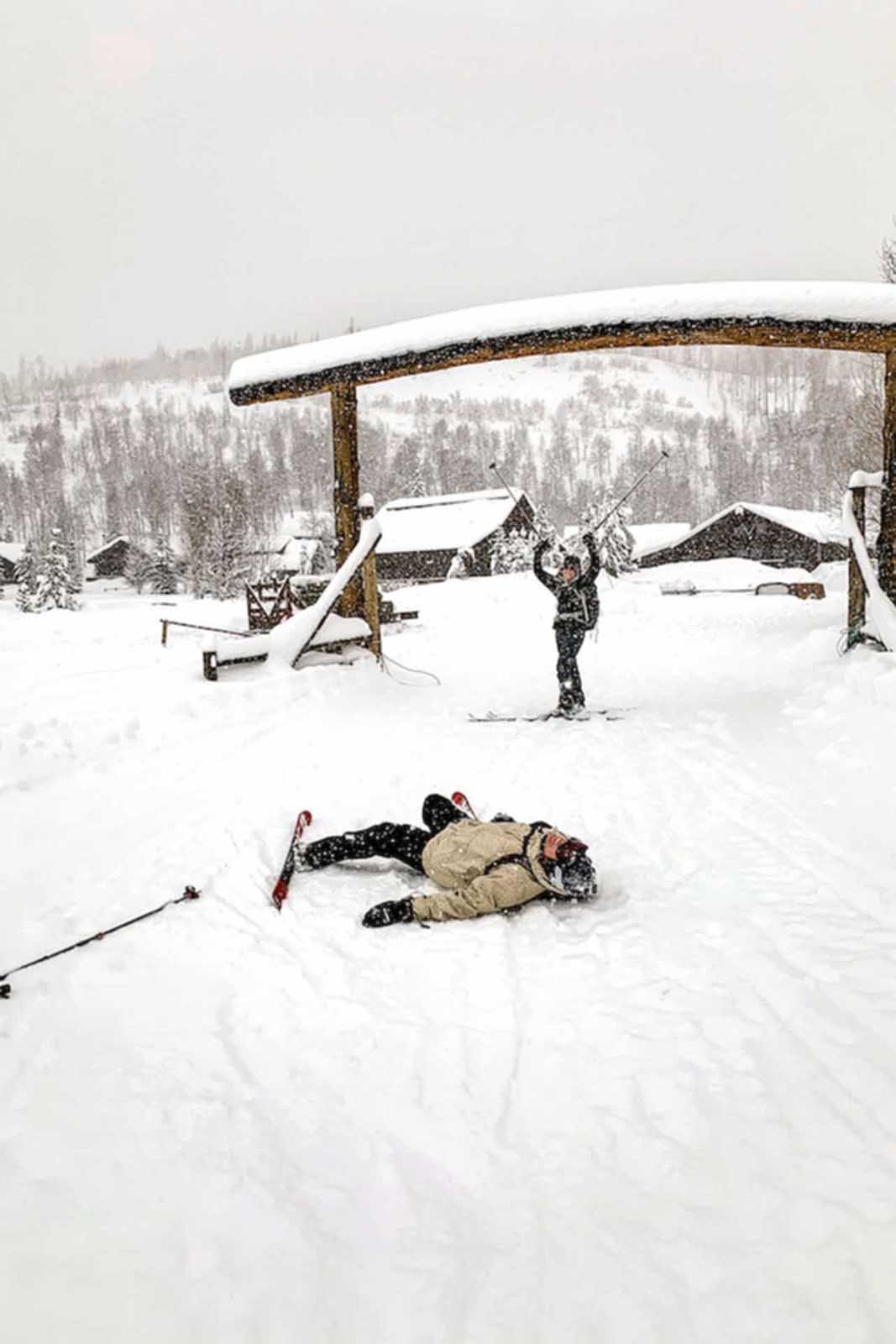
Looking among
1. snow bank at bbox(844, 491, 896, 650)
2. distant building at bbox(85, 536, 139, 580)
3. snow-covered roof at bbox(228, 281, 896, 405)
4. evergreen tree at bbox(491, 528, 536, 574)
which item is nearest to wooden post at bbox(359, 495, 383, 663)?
snow-covered roof at bbox(228, 281, 896, 405)

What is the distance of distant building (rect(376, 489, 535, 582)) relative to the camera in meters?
44.1

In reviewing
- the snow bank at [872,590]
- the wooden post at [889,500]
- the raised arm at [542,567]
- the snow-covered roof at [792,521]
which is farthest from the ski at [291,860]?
the snow-covered roof at [792,521]

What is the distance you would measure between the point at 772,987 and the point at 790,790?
269 cm

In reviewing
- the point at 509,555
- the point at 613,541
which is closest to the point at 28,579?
the point at 509,555

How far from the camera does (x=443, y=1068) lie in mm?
2686

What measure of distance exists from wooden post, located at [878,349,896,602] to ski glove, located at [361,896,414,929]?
7.47 m

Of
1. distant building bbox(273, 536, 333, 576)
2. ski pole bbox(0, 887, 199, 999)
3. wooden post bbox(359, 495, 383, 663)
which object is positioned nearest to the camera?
ski pole bbox(0, 887, 199, 999)

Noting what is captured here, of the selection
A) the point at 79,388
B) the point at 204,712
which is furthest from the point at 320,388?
the point at 79,388

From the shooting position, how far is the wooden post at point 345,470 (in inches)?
377

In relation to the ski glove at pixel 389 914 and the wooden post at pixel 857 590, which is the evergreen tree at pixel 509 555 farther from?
the ski glove at pixel 389 914

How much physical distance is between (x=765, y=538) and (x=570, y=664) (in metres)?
37.1

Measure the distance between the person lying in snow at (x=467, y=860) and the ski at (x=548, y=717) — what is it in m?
3.69

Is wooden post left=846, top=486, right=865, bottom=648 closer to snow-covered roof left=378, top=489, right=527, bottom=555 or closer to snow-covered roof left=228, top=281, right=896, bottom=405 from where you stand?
Answer: snow-covered roof left=228, top=281, right=896, bottom=405

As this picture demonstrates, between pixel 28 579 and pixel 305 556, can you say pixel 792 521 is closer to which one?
pixel 305 556
